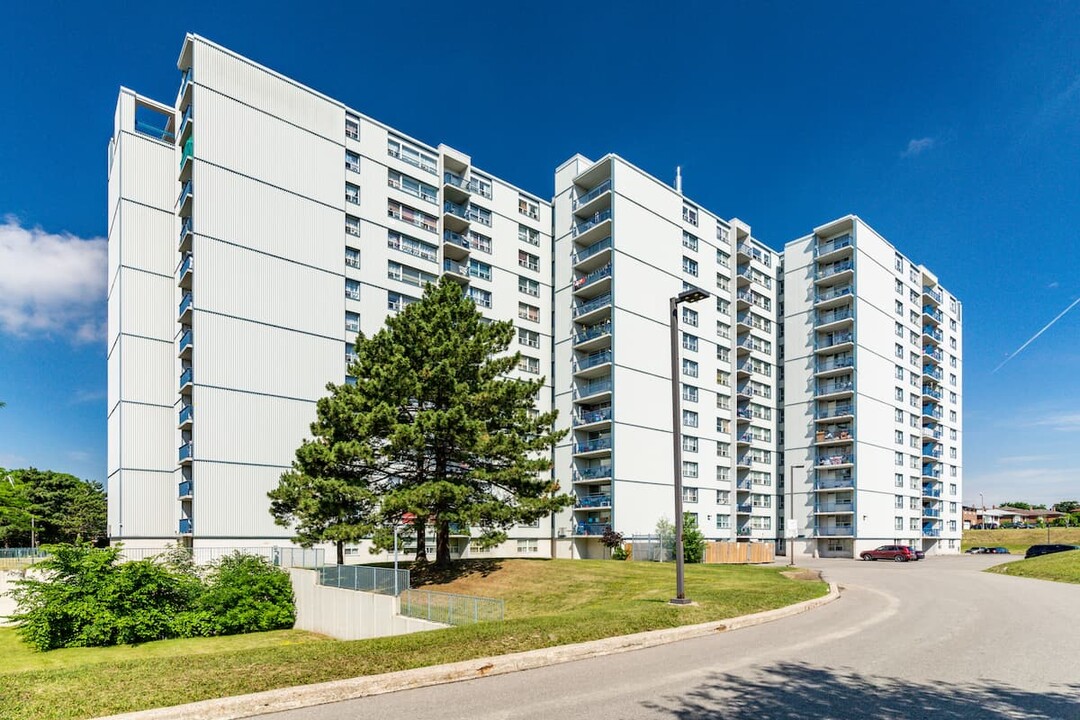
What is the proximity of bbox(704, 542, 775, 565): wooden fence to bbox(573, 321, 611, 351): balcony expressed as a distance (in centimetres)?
1628

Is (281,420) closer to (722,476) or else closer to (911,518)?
(722,476)

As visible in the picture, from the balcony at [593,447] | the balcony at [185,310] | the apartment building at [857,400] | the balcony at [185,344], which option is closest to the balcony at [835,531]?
the apartment building at [857,400]

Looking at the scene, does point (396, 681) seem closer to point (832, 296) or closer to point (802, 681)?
point (802, 681)

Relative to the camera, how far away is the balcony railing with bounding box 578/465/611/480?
166ft

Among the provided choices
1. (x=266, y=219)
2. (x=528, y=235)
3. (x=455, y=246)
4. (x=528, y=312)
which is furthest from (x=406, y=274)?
(x=528, y=235)

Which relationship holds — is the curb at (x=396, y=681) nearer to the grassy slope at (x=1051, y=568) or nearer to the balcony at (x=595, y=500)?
the grassy slope at (x=1051, y=568)

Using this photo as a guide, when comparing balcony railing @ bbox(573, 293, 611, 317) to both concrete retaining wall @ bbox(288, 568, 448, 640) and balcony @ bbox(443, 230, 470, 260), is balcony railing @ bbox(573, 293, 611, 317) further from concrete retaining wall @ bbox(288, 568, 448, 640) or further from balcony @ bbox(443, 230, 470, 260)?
concrete retaining wall @ bbox(288, 568, 448, 640)

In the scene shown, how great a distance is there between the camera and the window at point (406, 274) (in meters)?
48.0

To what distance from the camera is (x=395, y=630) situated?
72.9 ft

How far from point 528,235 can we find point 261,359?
24329mm

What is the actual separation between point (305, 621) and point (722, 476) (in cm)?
3948

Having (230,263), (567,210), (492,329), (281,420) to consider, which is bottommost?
(281,420)

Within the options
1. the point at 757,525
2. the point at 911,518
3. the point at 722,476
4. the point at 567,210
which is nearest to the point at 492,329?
the point at 567,210

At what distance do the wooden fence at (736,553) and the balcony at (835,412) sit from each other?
745 inches
